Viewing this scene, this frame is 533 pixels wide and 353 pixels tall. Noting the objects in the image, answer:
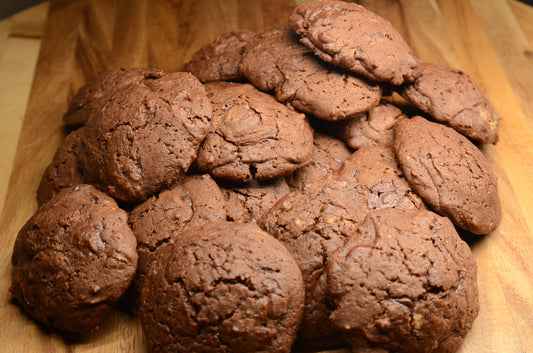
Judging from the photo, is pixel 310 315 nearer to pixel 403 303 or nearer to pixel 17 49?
pixel 403 303

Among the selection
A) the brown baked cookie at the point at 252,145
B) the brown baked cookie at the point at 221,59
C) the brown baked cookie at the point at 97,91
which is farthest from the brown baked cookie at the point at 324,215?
the brown baked cookie at the point at 97,91

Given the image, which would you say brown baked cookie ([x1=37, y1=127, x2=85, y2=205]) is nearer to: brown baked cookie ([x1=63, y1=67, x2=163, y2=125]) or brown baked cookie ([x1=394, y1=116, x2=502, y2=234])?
brown baked cookie ([x1=63, y1=67, x2=163, y2=125])

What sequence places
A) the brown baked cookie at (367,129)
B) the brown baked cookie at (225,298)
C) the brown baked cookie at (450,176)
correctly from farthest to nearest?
the brown baked cookie at (367,129) → the brown baked cookie at (450,176) → the brown baked cookie at (225,298)

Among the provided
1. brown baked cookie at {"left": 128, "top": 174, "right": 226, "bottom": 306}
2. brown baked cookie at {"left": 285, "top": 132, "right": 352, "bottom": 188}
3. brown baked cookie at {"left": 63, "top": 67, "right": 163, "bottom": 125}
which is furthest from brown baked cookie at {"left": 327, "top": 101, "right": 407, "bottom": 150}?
brown baked cookie at {"left": 63, "top": 67, "right": 163, "bottom": 125}

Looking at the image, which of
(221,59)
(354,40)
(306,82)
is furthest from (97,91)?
(354,40)

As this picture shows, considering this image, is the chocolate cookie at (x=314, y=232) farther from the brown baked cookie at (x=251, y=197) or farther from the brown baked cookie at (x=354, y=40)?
the brown baked cookie at (x=354, y=40)

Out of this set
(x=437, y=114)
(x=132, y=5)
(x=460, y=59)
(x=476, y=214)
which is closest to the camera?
(x=476, y=214)

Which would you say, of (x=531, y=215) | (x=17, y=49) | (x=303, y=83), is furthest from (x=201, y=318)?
(x=17, y=49)
